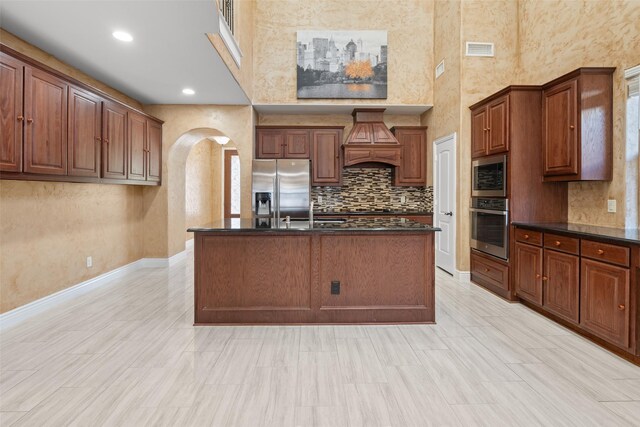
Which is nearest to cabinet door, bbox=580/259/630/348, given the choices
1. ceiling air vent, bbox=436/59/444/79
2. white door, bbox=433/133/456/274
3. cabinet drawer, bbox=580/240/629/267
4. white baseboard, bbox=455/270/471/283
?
cabinet drawer, bbox=580/240/629/267

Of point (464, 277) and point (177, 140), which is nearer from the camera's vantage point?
point (464, 277)

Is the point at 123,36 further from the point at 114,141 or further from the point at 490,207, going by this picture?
the point at 490,207

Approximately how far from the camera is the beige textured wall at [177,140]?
596 centimetres

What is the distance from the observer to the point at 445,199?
569cm

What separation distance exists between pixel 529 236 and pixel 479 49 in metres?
2.87

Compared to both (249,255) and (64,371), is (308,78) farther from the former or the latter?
(64,371)

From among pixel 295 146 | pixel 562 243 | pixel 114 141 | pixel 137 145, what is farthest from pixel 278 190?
pixel 562 243

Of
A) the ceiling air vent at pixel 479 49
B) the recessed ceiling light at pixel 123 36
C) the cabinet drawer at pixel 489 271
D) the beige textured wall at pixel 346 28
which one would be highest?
the beige textured wall at pixel 346 28

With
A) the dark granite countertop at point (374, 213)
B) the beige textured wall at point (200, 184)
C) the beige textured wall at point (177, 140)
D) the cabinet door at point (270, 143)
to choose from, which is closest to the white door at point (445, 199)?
the dark granite countertop at point (374, 213)

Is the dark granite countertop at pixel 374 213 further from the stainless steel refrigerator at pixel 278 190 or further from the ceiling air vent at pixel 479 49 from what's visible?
the ceiling air vent at pixel 479 49

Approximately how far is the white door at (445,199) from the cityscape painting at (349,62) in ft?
A: 5.03

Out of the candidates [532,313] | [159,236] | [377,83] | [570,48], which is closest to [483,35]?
[570,48]

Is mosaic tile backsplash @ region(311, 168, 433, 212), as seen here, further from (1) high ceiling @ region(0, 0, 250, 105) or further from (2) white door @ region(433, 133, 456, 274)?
(1) high ceiling @ region(0, 0, 250, 105)

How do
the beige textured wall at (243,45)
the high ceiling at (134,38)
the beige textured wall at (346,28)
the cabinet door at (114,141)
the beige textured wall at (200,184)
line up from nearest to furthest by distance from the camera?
the high ceiling at (134,38), the beige textured wall at (243,45), the cabinet door at (114,141), the beige textured wall at (346,28), the beige textured wall at (200,184)
